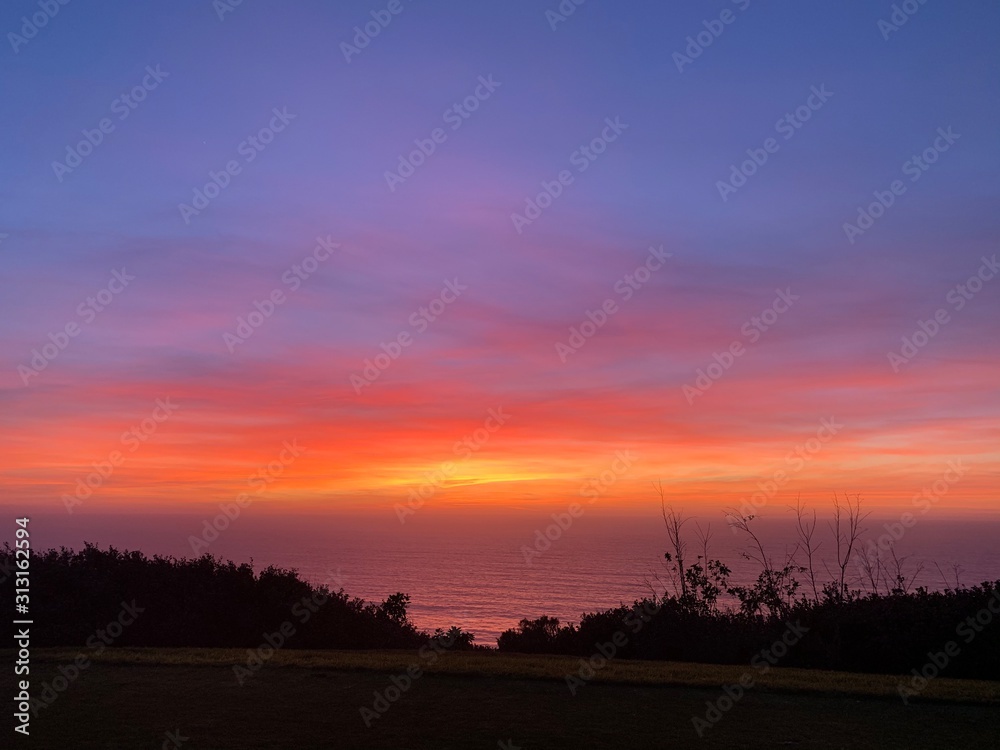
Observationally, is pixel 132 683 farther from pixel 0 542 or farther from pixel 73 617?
pixel 0 542

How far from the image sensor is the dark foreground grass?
287 inches

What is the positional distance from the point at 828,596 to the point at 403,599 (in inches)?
417

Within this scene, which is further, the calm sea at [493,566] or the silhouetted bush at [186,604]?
the calm sea at [493,566]

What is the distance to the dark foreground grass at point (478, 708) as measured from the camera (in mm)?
7297

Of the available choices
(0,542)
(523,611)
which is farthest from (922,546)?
(0,542)

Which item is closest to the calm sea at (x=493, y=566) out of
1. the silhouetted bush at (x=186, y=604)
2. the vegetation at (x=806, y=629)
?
the vegetation at (x=806, y=629)

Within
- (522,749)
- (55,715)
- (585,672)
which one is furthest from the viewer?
(585,672)

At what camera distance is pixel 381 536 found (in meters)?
161

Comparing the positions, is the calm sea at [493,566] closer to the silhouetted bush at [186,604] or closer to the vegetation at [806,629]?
the vegetation at [806,629]

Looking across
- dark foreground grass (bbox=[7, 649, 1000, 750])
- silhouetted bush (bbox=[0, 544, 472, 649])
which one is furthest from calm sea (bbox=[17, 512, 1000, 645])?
dark foreground grass (bbox=[7, 649, 1000, 750])

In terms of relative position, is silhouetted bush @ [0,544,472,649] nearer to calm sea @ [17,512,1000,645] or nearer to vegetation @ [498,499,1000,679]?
vegetation @ [498,499,1000,679]

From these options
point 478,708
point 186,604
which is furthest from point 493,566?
point 478,708

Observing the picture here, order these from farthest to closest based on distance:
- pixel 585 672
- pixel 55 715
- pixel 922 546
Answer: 1. pixel 922 546
2. pixel 585 672
3. pixel 55 715

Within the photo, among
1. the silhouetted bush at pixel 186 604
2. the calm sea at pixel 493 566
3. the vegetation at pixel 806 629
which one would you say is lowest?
the vegetation at pixel 806 629
